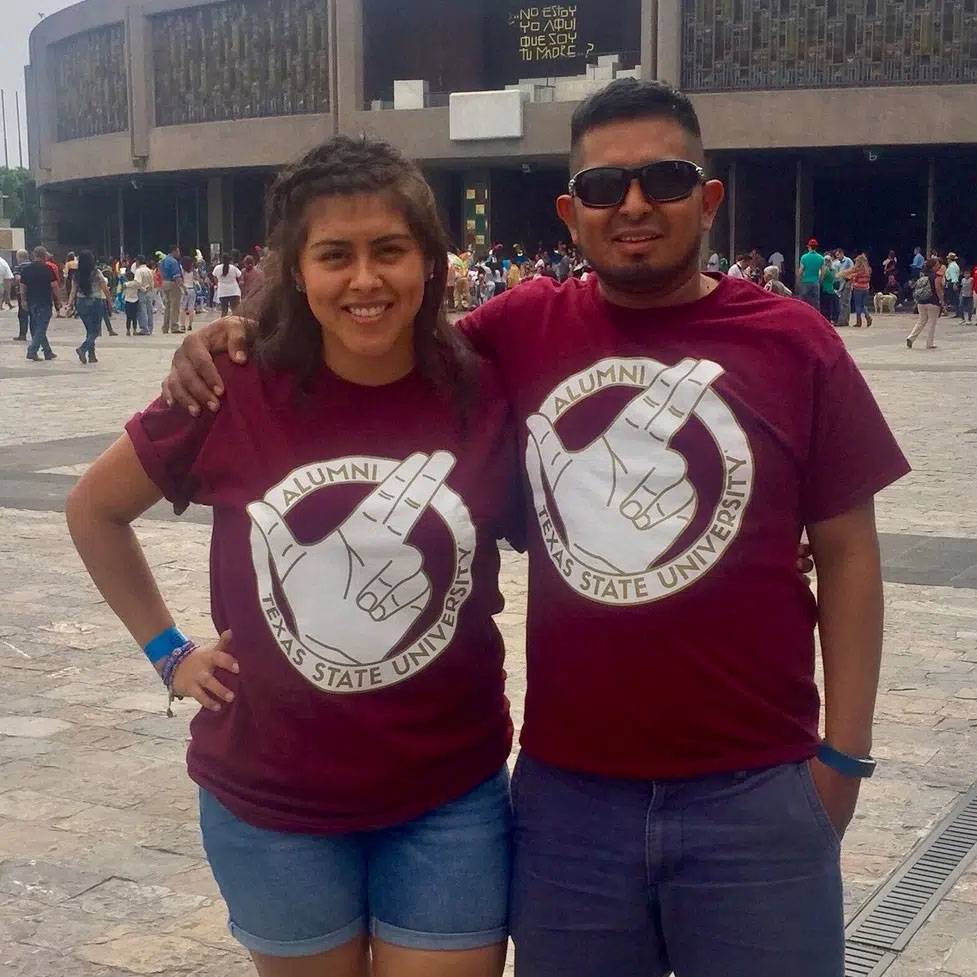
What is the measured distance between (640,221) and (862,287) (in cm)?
2884

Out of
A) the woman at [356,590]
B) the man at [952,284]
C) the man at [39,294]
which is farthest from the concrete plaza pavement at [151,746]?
the man at [952,284]

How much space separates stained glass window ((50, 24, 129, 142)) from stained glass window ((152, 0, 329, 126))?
2398 millimetres

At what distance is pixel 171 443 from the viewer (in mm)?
2307

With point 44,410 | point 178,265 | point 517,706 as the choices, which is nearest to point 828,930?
point 517,706

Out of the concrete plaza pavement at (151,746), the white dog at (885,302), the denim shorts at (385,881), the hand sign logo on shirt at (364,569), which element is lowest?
the concrete plaza pavement at (151,746)

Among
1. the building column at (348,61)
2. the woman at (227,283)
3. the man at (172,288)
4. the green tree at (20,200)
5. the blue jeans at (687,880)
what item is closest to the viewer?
the blue jeans at (687,880)

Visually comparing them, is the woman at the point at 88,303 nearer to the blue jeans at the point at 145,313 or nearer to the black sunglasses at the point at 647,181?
the blue jeans at the point at 145,313

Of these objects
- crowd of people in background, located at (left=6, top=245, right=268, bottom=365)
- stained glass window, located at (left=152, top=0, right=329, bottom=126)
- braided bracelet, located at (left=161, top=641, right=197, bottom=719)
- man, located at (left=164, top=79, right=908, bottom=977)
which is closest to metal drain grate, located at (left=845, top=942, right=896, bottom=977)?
man, located at (left=164, top=79, right=908, bottom=977)

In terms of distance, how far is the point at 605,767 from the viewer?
2.18 metres

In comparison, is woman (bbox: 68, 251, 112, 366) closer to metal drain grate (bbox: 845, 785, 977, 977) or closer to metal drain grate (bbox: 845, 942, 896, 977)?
metal drain grate (bbox: 845, 785, 977, 977)

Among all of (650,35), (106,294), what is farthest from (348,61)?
(106,294)

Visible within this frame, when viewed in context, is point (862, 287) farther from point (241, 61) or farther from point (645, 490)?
point (645, 490)

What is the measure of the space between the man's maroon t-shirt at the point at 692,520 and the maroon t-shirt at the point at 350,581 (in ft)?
0.47

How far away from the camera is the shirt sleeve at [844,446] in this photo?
7.14 ft
